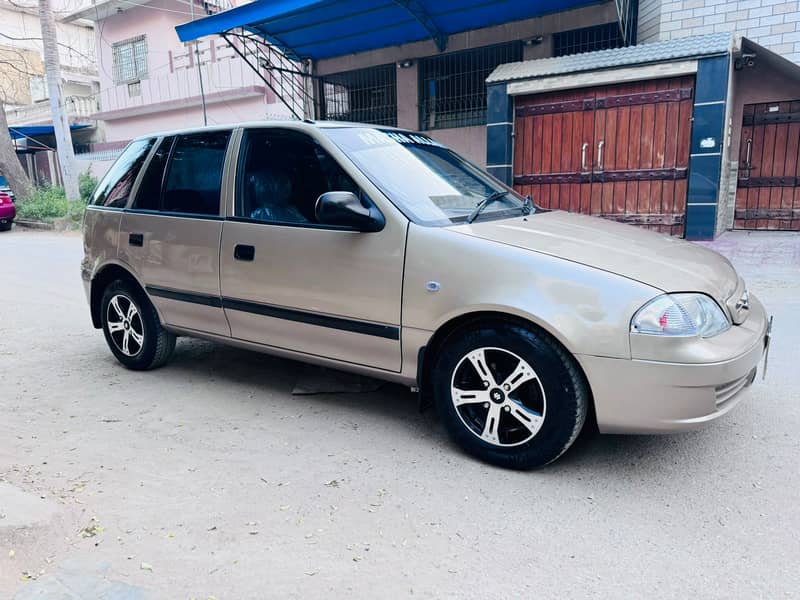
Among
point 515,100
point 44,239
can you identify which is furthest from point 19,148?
point 515,100

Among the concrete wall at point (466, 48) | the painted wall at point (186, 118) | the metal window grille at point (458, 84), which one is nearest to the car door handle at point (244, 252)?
the concrete wall at point (466, 48)

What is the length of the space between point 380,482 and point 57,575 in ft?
4.54

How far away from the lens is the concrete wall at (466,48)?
36.0 feet

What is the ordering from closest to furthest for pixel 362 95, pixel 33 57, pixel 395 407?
pixel 395 407, pixel 362 95, pixel 33 57

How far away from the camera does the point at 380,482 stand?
2.98 metres

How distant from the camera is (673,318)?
268cm

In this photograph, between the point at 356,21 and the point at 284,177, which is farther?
the point at 356,21

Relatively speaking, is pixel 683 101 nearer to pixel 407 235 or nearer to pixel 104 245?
pixel 407 235

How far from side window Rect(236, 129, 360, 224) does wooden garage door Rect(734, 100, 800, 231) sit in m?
9.17

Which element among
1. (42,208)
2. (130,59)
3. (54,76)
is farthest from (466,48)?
(130,59)

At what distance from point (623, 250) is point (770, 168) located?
8776 mm

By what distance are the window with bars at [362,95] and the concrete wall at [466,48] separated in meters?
0.26

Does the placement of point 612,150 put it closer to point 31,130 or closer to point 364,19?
point 364,19

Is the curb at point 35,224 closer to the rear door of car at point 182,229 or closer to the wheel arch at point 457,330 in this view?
the rear door of car at point 182,229
